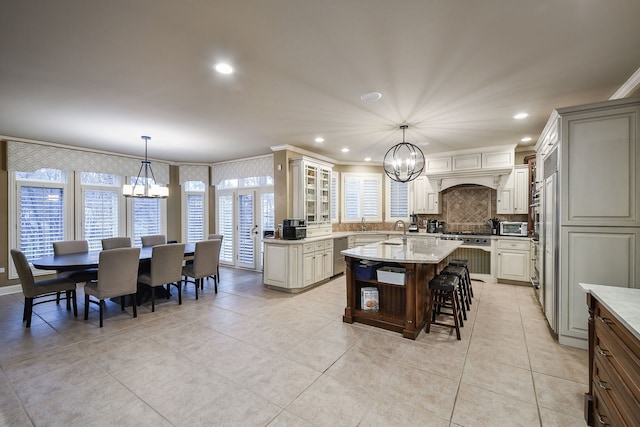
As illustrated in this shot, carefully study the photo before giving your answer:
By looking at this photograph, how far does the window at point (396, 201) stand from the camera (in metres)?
6.78

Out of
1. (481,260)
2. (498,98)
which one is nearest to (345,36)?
(498,98)

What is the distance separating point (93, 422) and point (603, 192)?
4487mm

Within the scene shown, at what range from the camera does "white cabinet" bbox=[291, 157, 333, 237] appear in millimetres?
5227

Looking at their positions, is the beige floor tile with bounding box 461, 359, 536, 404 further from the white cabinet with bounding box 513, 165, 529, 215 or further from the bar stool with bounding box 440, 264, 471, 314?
the white cabinet with bounding box 513, 165, 529, 215

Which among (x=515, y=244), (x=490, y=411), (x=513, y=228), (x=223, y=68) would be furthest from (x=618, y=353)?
(x=513, y=228)

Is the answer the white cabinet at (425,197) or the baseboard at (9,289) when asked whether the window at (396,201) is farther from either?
the baseboard at (9,289)

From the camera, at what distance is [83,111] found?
351 centimetres

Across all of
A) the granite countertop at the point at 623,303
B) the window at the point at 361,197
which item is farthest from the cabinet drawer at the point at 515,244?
the granite countertop at the point at 623,303

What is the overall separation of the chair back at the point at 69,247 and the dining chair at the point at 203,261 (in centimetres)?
172

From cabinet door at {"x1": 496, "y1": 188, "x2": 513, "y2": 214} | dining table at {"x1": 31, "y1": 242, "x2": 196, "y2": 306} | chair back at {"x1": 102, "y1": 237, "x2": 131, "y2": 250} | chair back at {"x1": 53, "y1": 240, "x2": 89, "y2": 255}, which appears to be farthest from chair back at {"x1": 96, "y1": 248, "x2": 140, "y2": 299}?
cabinet door at {"x1": 496, "y1": 188, "x2": 513, "y2": 214}

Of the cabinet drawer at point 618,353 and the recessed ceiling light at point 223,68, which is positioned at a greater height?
the recessed ceiling light at point 223,68

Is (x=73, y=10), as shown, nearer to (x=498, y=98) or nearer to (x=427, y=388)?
(x=427, y=388)

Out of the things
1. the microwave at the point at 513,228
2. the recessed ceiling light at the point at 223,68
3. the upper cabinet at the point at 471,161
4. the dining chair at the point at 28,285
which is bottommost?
the dining chair at the point at 28,285

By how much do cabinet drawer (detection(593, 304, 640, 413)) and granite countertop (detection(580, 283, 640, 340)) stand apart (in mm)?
53
